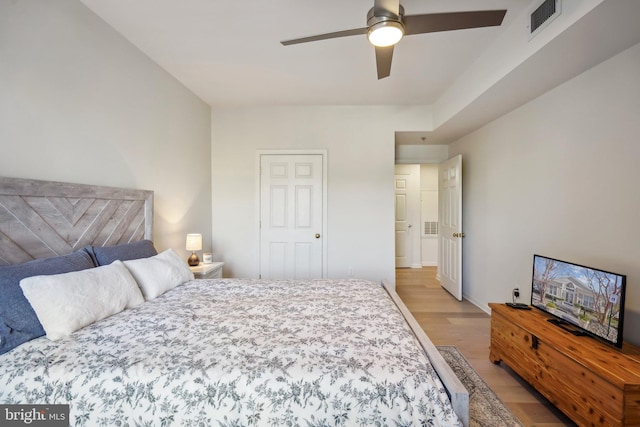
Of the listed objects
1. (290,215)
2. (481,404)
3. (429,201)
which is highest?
(429,201)

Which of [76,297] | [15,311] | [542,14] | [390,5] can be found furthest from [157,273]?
[542,14]

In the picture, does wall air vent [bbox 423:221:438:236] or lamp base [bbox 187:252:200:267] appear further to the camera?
wall air vent [bbox 423:221:438:236]

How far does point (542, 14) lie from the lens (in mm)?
1677

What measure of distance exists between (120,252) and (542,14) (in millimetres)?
3205

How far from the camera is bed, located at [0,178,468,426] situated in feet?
3.23

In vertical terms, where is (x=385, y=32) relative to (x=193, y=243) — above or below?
above

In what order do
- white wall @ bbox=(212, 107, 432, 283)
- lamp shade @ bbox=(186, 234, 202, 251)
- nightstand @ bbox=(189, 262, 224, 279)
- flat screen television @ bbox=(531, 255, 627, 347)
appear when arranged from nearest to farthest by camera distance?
flat screen television @ bbox=(531, 255, 627, 347) → nightstand @ bbox=(189, 262, 224, 279) → lamp shade @ bbox=(186, 234, 202, 251) → white wall @ bbox=(212, 107, 432, 283)

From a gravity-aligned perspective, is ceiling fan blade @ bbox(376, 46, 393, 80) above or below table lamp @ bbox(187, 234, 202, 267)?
above

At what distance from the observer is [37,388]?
1.00 m

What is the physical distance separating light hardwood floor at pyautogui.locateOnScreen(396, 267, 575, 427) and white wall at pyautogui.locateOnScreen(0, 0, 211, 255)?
9.90 feet

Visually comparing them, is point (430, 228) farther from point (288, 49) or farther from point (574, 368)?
point (288, 49)

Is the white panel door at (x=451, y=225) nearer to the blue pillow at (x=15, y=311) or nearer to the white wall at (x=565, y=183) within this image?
the white wall at (x=565, y=183)

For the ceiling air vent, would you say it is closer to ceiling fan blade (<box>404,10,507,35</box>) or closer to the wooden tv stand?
ceiling fan blade (<box>404,10,507,35</box>)

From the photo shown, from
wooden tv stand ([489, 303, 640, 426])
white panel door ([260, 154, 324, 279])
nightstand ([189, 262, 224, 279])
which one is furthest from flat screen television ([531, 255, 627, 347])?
nightstand ([189, 262, 224, 279])
